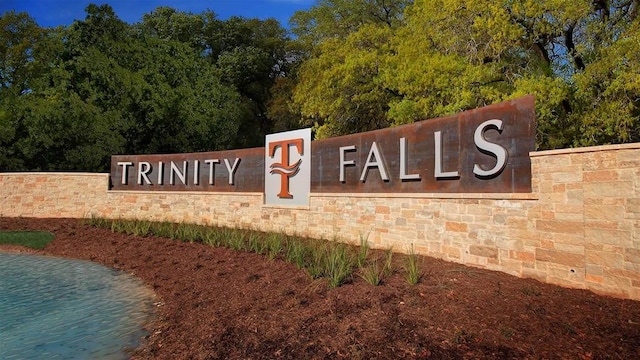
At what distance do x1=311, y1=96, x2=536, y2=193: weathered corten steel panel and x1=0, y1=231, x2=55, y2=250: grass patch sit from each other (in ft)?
32.3

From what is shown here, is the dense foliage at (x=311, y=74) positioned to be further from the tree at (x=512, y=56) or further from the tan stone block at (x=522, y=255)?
the tan stone block at (x=522, y=255)

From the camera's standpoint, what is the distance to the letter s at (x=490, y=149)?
26.2 feet

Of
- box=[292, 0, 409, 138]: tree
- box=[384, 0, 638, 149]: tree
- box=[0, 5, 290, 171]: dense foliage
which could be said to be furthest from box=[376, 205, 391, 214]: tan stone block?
box=[0, 5, 290, 171]: dense foliage

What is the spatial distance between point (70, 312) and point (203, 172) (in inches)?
409

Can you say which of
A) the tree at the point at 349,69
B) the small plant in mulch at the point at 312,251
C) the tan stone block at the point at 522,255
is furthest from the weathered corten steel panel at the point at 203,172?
the tan stone block at the point at 522,255

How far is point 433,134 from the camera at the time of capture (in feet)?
31.4

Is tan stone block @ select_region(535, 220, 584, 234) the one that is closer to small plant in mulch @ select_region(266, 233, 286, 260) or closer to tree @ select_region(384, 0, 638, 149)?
small plant in mulch @ select_region(266, 233, 286, 260)

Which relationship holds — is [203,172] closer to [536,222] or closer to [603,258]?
[536,222]

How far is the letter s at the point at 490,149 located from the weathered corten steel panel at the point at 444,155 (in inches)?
2.2

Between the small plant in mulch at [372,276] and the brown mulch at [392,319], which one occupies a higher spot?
the small plant in mulch at [372,276]

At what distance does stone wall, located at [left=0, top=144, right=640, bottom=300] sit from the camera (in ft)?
20.2

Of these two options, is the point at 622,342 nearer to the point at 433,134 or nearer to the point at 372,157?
the point at 433,134

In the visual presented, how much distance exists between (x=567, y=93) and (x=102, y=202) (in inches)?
784

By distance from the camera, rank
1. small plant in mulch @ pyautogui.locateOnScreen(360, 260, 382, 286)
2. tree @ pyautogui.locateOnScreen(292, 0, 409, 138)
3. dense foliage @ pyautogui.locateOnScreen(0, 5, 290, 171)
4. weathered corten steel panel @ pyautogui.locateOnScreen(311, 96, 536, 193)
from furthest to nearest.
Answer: dense foliage @ pyautogui.locateOnScreen(0, 5, 290, 171) → tree @ pyautogui.locateOnScreen(292, 0, 409, 138) → weathered corten steel panel @ pyautogui.locateOnScreen(311, 96, 536, 193) → small plant in mulch @ pyautogui.locateOnScreen(360, 260, 382, 286)
